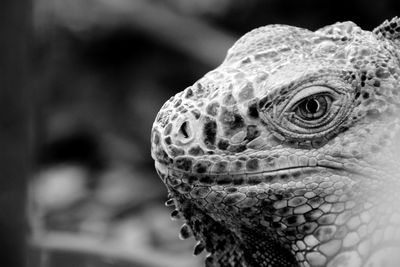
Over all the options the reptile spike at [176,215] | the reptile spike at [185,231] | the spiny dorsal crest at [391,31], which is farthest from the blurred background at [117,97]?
the spiny dorsal crest at [391,31]

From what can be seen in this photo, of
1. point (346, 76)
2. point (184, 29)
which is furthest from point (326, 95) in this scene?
point (184, 29)

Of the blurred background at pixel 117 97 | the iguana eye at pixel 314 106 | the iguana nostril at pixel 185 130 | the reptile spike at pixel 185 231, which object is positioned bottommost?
the iguana eye at pixel 314 106

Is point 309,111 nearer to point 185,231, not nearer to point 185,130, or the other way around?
point 185,130

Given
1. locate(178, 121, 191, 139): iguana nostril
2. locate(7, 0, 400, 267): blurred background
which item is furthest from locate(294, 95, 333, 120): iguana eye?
locate(7, 0, 400, 267): blurred background

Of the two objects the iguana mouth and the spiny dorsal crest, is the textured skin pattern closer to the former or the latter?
the iguana mouth

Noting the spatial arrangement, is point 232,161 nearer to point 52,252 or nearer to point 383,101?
point 383,101

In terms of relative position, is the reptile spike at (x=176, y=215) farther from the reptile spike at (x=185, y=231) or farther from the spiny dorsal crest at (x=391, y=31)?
the spiny dorsal crest at (x=391, y=31)
